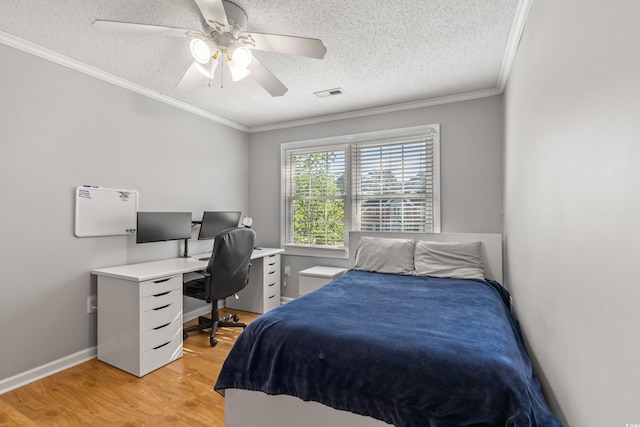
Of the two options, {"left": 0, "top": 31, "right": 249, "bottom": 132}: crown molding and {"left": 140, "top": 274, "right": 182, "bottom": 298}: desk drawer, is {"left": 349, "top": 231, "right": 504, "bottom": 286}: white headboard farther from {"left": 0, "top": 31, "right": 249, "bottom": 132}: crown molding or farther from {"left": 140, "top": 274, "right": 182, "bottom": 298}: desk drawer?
{"left": 0, "top": 31, "right": 249, "bottom": 132}: crown molding

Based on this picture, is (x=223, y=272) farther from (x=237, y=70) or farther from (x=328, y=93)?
(x=328, y=93)

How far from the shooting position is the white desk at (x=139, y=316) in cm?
240

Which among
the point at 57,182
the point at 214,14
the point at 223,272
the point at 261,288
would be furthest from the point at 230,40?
the point at 261,288

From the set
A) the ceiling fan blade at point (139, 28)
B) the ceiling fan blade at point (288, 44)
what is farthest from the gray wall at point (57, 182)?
the ceiling fan blade at point (288, 44)

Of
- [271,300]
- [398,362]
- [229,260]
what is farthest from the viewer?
[271,300]

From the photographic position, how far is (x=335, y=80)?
9.71 ft

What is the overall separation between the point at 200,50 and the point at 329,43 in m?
0.97

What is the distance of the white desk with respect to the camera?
2.40 m

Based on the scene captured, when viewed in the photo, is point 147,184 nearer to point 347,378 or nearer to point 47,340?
point 47,340

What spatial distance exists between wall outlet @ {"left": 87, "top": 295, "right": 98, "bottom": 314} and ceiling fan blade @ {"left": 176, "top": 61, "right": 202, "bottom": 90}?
1.96 m

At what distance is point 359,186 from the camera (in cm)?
386

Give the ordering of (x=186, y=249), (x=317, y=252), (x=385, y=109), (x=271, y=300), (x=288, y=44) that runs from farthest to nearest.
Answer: (x=317, y=252), (x=271, y=300), (x=385, y=109), (x=186, y=249), (x=288, y=44)

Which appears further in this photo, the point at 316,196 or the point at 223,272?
the point at 316,196

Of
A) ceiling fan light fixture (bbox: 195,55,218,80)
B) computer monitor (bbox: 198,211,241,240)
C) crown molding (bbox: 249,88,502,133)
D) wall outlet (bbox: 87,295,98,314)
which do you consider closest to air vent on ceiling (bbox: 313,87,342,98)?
crown molding (bbox: 249,88,502,133)
